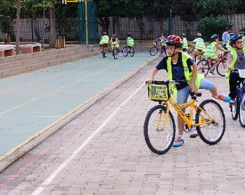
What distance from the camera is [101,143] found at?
1091 cm

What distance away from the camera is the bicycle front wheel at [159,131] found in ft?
31.3

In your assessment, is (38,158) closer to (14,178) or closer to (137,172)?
(14,178)

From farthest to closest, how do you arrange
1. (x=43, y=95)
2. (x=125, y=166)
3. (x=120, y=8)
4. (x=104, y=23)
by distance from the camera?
1. (x=104, y=23)
2. (x=120, y=8)
3. (x=43, y=95)
4. (x=125, y=166)

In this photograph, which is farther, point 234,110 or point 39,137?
point 234,110

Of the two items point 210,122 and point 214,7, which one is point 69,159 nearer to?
point 210,122

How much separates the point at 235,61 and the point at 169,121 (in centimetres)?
328

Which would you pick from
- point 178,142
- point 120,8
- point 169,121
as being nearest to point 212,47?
point 178,142

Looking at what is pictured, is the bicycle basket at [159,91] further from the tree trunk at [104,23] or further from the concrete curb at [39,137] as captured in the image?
the tree trunk at [104,23]

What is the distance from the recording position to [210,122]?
10.5 m

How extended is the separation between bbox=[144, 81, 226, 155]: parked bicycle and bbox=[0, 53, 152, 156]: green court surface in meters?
2.50

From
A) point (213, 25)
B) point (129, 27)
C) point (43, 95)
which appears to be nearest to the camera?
point (43, 95)

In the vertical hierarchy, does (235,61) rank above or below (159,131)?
above

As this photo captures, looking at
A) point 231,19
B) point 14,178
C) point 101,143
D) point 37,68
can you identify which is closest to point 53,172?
point 14,178

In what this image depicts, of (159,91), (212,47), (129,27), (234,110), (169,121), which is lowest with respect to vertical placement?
(234,110)
